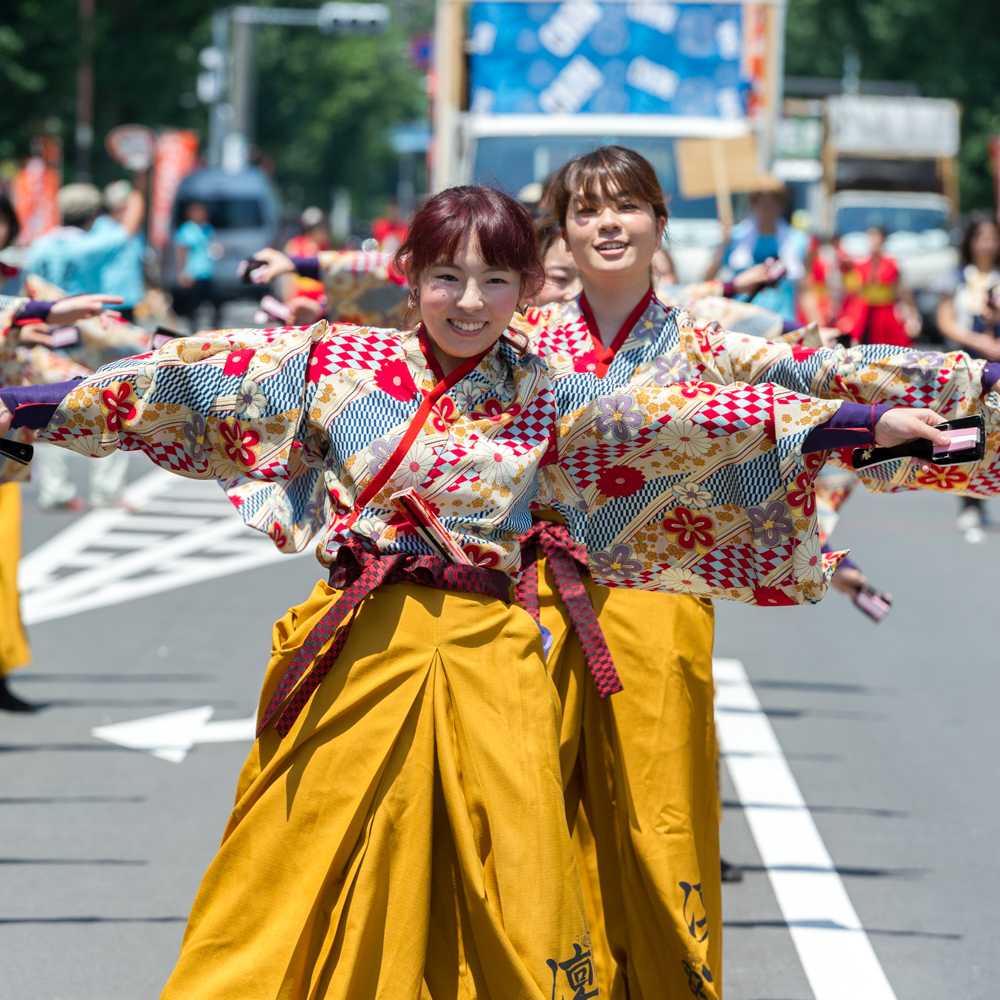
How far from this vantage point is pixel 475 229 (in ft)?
9.89

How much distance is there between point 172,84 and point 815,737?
29692 millimetres

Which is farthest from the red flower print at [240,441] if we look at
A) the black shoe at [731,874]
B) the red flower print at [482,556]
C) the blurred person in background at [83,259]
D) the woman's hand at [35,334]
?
the blurred person in background at [83,259]

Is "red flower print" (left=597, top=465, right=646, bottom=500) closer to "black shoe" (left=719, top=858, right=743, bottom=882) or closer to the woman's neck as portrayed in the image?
the woman's neck

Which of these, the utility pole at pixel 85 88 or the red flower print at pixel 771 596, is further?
the utility pole at pixel 85 88

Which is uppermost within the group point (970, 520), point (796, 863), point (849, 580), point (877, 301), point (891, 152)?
point (891, 152)

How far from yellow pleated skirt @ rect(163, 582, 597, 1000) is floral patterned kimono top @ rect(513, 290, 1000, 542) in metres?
0.58

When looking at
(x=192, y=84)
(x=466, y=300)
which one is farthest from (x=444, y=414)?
(x=192, y=84)

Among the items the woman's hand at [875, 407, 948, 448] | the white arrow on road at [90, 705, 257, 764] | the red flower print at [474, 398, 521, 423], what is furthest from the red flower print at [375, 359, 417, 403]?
the white arrow on road at [90, 705, 257, 764]

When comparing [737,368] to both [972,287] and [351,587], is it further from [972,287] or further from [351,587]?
[972,287]

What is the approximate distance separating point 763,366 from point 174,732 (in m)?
3.28

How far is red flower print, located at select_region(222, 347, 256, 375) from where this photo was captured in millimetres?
3105

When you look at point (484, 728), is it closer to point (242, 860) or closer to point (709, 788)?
point (242, 860)

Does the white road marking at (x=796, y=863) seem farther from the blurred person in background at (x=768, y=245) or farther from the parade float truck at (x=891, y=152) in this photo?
the parade float truck at (x=891, y=152)

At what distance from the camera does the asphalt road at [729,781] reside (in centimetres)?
411
